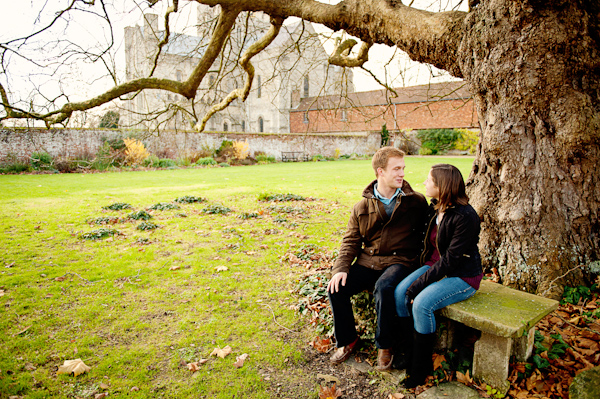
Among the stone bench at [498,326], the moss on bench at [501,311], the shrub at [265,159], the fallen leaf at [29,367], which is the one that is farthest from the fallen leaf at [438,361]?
the shrub at [265,159]

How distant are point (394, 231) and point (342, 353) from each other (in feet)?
3.70

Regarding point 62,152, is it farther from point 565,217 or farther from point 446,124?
point 446,124

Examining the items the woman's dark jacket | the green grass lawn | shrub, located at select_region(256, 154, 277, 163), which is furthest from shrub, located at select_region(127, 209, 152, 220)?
shrub, located at select_region(256, 154, 277, 163)

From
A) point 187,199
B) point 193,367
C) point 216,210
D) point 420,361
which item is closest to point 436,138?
point 187,199

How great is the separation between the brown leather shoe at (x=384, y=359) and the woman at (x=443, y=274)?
5.9 inches

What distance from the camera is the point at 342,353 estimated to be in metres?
3.16

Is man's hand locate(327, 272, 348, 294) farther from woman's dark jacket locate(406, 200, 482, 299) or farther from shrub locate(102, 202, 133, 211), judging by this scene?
shrub locate(102, 202, 133, 211)

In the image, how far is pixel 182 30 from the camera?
261 inches

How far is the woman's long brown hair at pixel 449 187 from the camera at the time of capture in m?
2.76

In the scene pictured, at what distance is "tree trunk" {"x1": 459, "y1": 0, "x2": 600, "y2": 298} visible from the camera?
319 cm

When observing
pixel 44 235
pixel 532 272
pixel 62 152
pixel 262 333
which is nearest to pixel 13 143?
pixel 62 152

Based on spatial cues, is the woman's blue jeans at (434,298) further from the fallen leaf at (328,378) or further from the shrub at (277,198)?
the shrub at (277,198)

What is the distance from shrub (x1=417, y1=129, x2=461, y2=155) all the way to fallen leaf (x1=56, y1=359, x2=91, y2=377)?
34042mm

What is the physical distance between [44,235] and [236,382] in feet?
19.4
